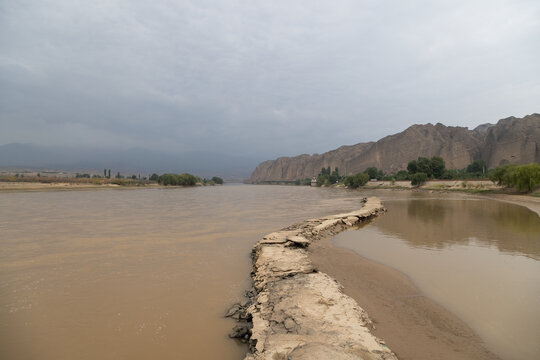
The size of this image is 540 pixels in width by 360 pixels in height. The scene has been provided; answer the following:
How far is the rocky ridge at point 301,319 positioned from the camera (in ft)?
11.5

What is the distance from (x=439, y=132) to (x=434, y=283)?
177288 mm

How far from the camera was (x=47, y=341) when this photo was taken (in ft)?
15.0

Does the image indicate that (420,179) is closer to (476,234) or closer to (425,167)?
(425,167)

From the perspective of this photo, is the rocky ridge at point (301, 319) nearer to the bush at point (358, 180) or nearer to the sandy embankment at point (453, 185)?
the sandy embankment at point (453, 185)

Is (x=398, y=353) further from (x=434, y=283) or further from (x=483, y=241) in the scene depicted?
(x=483, y=241)

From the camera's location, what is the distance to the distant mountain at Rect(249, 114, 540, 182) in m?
104

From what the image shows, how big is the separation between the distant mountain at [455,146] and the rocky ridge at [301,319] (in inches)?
5302

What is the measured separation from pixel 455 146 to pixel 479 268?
159 metres

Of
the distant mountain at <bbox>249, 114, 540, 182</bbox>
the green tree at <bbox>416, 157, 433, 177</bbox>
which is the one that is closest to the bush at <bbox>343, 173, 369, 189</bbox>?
the green tree at <bbox>416, 157, 433, 177</bbox>

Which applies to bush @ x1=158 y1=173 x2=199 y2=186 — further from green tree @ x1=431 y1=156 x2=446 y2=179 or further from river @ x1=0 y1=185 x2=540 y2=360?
river @ x1=0 y1=185 x2=540 y2=360

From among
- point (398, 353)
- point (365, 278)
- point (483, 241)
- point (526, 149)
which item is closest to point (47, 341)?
point (398, 353)

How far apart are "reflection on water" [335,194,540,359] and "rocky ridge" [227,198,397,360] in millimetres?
2316

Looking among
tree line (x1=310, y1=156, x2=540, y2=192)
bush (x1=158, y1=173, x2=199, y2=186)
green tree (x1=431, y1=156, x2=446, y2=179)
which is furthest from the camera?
bush (x1=158, y1=173, x2=199, y2=186)

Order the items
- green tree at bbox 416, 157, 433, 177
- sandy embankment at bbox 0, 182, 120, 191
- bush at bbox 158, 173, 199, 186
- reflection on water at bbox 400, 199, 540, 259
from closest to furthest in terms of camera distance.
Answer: reflection on water at bbox 400, 199, 540, 259 < sandy embankment at bbox 0, 182, 120, 191 < green tree at bbox 416, 157, 433, 177 < bush at bbox 158, 173, 199, 186
